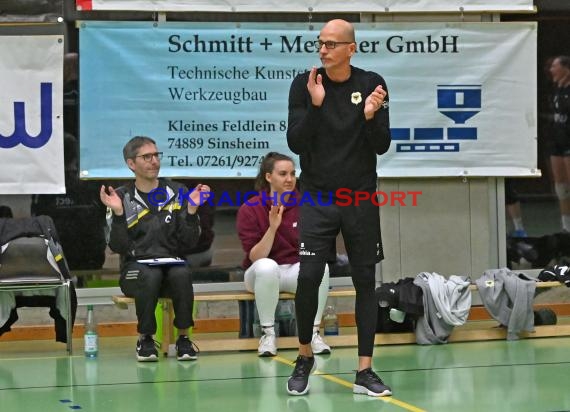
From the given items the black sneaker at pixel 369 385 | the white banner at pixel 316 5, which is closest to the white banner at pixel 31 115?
the white banner at pixel 316 5

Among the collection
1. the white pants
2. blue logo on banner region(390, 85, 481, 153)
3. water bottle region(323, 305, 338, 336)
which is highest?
blue logo on banner region(390, 85, 481, 153)

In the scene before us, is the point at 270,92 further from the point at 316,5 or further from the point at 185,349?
the point at 185,349

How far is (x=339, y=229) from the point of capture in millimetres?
5398

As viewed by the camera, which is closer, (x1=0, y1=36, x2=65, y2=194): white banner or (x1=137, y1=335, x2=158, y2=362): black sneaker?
(x1=137, y1=335, x2=158, y2=362): black sneaker

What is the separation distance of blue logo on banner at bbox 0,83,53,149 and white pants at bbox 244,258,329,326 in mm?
1850

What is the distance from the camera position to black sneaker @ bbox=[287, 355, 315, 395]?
532cm

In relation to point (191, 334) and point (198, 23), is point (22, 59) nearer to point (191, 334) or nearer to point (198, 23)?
point (198, 23)

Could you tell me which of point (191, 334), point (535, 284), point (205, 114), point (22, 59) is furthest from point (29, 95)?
point (535, 284)

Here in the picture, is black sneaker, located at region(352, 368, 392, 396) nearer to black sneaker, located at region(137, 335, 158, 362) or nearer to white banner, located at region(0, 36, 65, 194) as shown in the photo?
black sneaker, located at region(137, 335, 158, 362)

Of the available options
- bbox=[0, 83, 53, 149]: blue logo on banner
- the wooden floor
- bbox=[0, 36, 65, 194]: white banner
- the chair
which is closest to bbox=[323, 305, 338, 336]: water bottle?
the wooden floor

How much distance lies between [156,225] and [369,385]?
222 centimetres

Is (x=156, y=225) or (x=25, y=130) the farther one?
(x=25, y=130)

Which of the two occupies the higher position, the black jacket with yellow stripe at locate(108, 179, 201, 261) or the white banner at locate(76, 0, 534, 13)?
the white banner at locate(76, 0, 534, 13)

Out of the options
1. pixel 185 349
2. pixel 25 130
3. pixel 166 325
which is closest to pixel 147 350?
pixel 185 349
